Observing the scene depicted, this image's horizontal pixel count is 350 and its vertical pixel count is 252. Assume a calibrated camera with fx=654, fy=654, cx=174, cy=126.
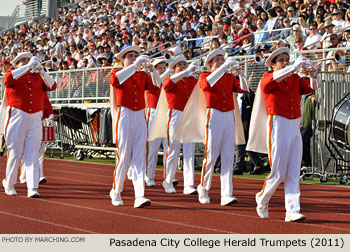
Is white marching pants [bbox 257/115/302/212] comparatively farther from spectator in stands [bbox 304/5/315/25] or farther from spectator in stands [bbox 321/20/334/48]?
spectator in stands [bbox 304/5/315/25]

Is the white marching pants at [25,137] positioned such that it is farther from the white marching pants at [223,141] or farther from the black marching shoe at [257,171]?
the black marching shoe at [257,171]

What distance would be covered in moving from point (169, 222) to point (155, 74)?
7.13ft

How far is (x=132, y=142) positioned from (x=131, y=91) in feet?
2.11

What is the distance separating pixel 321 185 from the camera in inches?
436

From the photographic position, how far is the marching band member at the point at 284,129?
7164 mm

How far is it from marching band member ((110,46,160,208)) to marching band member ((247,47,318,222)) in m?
1.65

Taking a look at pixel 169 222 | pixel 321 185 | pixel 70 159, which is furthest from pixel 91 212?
pixel 70 159

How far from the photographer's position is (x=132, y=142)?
824 cm

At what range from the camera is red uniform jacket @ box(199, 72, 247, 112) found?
27.8 ft

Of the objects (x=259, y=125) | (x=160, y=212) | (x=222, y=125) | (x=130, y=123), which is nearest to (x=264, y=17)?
(x=222, y=125)

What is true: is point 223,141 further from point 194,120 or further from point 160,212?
point 160,212

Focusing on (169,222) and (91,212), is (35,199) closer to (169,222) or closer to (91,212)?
(91,212)

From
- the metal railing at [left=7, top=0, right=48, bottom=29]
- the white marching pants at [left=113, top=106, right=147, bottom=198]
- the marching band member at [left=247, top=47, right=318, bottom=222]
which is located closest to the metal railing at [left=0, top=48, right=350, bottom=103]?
the white marching pants at [left=113, top=106, right=147, bottom=198]

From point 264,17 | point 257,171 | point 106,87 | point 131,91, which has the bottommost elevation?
point 257,171
